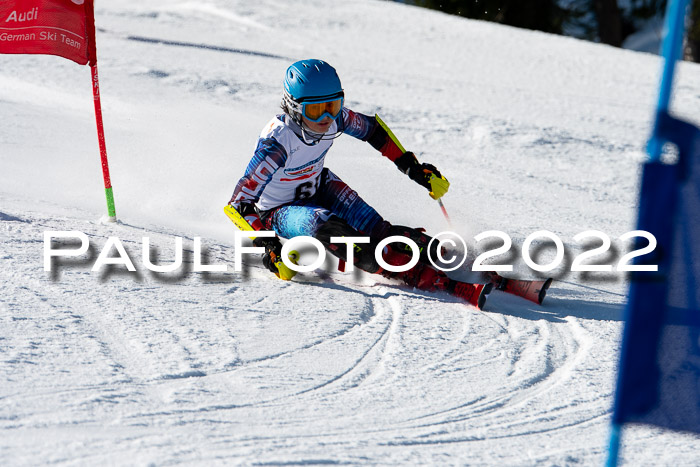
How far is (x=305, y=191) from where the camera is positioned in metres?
5.13

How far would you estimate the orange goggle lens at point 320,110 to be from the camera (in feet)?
15.4

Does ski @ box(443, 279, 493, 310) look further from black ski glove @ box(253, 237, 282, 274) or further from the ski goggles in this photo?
the ski goggles

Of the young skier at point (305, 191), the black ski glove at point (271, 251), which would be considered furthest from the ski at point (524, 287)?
the black ski glove at point (271, 251)

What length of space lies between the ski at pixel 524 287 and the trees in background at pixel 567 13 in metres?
17.6

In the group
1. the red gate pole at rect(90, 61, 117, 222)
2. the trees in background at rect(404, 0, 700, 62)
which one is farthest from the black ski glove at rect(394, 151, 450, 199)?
the trees in background at rect(404, 0, 700, 62)

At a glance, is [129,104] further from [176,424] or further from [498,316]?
[176,424]

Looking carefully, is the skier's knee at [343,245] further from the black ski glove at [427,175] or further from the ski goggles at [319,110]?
the black ski glove at [427,175]

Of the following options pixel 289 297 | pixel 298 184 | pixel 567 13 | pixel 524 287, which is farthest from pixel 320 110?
pixel 567 13

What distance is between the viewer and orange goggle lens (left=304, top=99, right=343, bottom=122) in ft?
15.4

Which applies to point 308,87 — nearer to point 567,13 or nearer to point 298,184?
point 298,184

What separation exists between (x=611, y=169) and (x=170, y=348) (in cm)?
593

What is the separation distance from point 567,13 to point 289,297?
20.9 meters

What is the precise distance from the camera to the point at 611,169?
26.4ft

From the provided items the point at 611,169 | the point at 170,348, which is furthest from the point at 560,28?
the point at 170,348
